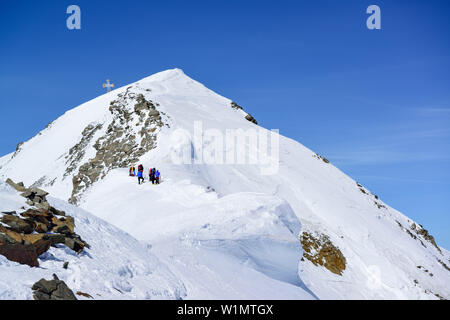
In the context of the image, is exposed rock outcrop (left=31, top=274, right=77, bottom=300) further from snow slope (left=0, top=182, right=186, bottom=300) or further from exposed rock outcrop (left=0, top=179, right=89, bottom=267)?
exposed rock outcrop (left=0, top=179, right=89, bottom=267)

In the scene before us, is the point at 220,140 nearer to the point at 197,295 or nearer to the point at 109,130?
the point at 109,130

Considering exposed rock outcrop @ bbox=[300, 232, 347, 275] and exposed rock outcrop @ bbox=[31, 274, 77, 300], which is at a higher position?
exposed rock outcrop @ bbox=[300, 232, 347, 275]

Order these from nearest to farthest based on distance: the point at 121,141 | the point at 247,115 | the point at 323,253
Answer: the point at 323,253
the point at 121,141
the point at 247,115

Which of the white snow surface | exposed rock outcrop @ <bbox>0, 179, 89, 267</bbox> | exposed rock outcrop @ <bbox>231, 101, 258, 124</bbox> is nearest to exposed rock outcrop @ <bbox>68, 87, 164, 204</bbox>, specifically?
the white snow surface

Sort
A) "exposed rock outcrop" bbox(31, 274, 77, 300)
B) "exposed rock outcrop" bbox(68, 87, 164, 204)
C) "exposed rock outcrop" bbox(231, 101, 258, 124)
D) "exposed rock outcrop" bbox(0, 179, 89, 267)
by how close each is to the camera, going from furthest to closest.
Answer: "exposed rock outcrop" bbox(231, 101, 258, 124)
"exposed rock outcrop" bbox(68, 87, 164, 204)
"exposed rock outcrop" bbox(0, 179, 89, 267)
"exposed rock outcrop" bbox(31, 274, 77, 300)

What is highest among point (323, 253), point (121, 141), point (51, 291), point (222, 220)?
point (121, 141)

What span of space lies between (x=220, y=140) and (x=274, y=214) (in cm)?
2265

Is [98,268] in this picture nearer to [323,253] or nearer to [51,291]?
[51,291]
